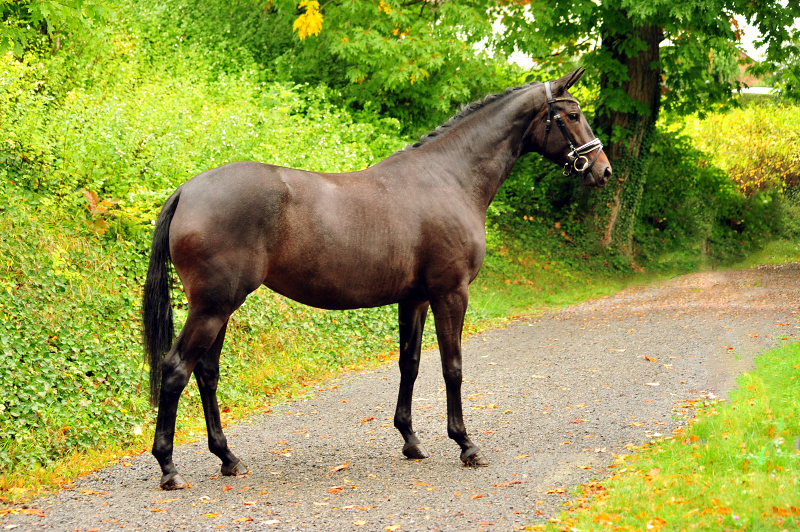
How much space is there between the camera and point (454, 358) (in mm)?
5484

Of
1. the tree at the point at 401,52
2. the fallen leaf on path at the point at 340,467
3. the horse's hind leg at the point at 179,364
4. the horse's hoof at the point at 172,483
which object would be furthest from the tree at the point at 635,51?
the horse's hoof at the point at 172,483

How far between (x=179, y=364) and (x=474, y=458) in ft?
7.22

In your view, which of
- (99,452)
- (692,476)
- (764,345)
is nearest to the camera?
(692,476)

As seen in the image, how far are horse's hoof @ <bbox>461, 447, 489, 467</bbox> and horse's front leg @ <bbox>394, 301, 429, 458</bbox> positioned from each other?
1.41ft

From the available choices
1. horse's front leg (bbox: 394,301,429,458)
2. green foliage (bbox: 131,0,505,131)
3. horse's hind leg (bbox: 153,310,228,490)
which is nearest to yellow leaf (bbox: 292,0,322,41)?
green foliage (bbox: 131,0,505,131)

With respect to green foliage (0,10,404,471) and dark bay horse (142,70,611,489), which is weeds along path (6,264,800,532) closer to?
dark bay horse (142,70,611,489)

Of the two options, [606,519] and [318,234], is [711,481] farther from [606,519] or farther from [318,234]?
[318,234]

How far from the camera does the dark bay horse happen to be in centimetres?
480

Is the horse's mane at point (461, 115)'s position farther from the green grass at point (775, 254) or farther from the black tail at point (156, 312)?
the green grass at point (775, 254)

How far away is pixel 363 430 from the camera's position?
6.63 m

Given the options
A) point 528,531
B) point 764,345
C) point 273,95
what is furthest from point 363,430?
point 273,95

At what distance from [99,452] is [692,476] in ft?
14.2

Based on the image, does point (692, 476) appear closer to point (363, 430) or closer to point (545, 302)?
point (363, 430)

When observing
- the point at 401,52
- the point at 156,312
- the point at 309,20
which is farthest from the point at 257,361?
the point at 401,52
